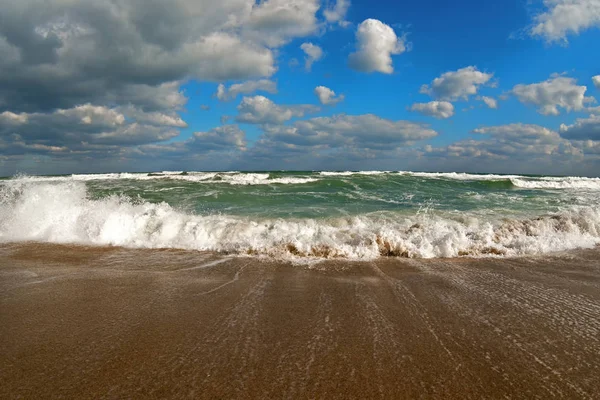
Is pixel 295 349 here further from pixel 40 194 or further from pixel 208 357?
pixel 40 194

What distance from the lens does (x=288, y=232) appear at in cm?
720

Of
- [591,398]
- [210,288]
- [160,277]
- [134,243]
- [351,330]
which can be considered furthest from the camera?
[134,243]

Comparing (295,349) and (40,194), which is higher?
(40,194)

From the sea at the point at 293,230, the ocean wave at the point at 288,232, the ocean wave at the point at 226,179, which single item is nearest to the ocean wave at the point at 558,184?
the ocean wave at the point at 226,179

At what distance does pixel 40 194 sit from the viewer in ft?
31.2

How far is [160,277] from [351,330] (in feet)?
9.98

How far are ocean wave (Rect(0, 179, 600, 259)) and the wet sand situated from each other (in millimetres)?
1072

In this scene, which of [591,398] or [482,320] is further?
[482,320]

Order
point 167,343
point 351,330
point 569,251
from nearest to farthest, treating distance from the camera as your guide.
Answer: point 167,343, point 351,330, point 569,251

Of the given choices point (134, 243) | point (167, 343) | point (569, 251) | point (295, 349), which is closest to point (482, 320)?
point (295, 349)

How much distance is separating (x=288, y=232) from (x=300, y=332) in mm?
4154

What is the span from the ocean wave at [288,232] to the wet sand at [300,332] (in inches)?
42.2

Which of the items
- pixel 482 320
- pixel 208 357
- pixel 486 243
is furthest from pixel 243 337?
pixel 486 243

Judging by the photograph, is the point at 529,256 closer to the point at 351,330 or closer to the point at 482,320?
the point at 482,320
